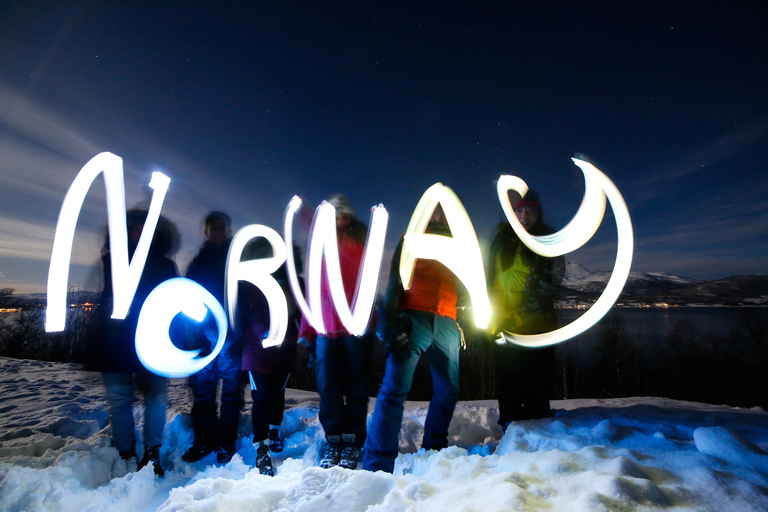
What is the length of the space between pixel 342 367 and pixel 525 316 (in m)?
1.69

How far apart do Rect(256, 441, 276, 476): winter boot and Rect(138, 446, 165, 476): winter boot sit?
76cm

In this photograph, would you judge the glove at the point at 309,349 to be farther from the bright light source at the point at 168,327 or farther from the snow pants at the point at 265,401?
the bright light source at the point at 168,327

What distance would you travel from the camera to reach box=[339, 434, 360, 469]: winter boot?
272 cm

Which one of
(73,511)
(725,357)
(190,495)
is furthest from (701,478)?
(725,357)

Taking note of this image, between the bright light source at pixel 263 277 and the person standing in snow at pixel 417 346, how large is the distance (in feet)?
3.67

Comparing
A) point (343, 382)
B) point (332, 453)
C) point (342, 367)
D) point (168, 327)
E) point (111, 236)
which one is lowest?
point (332, 453)

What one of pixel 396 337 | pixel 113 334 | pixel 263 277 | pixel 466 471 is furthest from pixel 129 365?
pixel 466 471

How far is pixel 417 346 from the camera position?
264 centimetres

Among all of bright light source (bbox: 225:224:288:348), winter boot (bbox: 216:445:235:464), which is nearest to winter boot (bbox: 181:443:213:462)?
winter boot (bbox: 216:445:235:464)

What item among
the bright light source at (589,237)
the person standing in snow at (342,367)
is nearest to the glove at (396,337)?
the person standing in snow at (342,367)

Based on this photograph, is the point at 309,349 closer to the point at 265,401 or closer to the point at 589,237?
the point at 265,401

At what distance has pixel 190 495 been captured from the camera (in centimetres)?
166

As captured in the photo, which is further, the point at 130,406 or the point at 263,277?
the point at 263,277

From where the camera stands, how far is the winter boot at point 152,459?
281 cm
